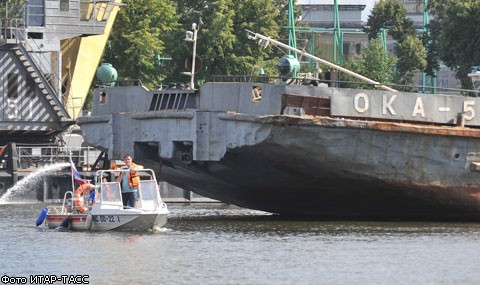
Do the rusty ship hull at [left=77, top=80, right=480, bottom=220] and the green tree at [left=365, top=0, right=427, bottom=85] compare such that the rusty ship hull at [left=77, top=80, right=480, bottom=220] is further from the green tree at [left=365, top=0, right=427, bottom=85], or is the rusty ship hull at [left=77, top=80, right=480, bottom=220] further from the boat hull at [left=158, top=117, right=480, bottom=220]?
the green tree at [left=365, top=0, right=427, bottom=85]

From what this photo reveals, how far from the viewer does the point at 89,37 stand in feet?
189

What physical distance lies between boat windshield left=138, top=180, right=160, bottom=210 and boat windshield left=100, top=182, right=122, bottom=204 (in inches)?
18.5

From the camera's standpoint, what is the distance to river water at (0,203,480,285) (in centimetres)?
2394

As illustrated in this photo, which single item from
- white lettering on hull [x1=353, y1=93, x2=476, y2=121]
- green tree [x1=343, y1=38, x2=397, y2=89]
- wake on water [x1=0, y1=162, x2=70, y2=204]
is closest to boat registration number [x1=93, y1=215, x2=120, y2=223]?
white lettering on hull [x1=353, y1=93, x2=476, y2=121]

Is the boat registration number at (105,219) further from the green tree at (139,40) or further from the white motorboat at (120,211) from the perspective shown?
the green tree at (139,40)

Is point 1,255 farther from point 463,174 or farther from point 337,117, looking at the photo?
point 463,174

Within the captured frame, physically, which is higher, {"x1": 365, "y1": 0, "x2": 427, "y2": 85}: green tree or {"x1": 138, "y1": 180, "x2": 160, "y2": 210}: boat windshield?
{"x1": 365, "y1": 0, "x2": 427, "y2": 85}: green tree

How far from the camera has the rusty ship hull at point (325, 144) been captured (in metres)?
32.2

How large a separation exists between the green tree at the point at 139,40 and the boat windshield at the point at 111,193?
30.1 metres

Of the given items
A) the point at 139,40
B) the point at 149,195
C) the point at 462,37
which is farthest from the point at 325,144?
the point at 462,37

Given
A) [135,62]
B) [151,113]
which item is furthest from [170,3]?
[151,113]

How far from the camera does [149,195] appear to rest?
3166 cm

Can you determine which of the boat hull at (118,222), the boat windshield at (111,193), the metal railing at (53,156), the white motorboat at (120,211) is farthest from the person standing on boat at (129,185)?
the metal railing at (53,156)

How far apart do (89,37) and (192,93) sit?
2404 centimetres
